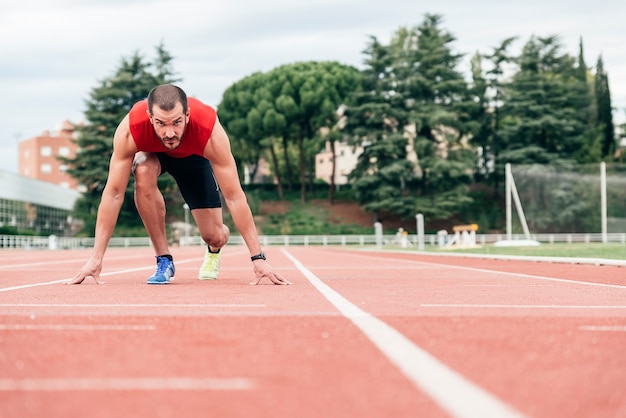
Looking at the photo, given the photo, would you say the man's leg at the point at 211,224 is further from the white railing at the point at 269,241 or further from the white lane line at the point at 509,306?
the white railing at the point at 269,241

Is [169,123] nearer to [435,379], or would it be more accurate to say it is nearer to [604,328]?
[604,328]

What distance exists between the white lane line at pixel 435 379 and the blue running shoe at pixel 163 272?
12.7ft

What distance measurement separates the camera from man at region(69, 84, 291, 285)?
650 cm

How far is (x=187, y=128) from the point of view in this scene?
266 inches

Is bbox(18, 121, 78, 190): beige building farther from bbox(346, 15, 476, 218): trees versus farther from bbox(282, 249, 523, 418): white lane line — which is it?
bbox(282, 249, 523, 418): white lane line

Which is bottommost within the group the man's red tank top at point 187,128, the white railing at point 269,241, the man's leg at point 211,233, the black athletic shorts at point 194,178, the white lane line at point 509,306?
the white railing at point 269,241

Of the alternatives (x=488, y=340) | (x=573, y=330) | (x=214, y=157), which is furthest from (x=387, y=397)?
(x=214, y=157)

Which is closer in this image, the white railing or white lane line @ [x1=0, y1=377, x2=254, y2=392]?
white lane line @ [x1=0, y1=377, x2=254, y2=392]

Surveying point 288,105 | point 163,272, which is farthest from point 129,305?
point 288,105

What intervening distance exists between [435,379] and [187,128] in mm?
4668

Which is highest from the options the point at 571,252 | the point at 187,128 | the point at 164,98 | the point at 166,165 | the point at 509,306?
the point at 164,98

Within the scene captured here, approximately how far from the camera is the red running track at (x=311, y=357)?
214 cm

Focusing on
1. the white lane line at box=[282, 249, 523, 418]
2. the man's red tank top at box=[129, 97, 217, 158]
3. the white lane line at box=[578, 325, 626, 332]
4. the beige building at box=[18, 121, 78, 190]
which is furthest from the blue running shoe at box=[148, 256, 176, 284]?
the beige building at box=[18, 121, 78, 190]

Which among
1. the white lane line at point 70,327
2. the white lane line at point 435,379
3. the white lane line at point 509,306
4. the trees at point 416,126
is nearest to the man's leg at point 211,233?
the white lane line at point 509,306
